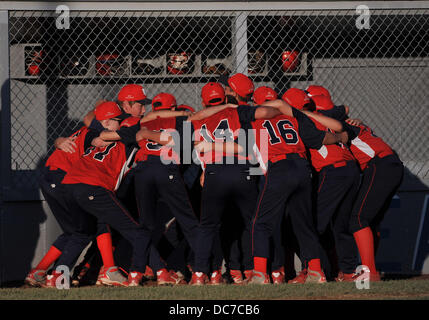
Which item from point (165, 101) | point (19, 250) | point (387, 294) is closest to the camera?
point (387, 294)

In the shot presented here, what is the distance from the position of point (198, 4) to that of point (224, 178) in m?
2.41

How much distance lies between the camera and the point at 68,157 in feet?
22.5

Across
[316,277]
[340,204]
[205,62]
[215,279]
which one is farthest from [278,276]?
[205,62]

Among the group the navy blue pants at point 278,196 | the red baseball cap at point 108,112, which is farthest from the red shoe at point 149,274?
the red baseball cap at point 108,112

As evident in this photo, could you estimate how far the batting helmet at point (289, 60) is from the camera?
30.1 feet

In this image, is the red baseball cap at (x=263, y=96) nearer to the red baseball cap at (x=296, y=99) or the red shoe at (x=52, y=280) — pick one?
the red baseball cap at (x=296, y=99)

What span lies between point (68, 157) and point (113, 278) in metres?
1.30

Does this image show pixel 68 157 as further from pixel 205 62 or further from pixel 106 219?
pixel 205 62

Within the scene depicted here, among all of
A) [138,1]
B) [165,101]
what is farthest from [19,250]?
[138,1]

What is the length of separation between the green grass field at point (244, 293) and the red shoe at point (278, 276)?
58cm

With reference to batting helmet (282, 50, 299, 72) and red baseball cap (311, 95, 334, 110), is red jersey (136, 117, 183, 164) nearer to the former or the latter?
red baseball cap (311, 95, 334, 110)

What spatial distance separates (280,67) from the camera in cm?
910

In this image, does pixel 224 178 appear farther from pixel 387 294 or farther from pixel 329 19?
pixel 329 19

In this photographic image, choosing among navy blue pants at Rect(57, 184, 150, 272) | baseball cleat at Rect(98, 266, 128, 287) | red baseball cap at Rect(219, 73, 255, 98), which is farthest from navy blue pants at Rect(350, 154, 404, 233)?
baseball cleat at Rect(98, 266, 128, 287)
